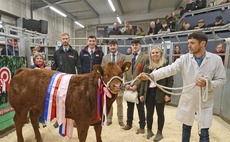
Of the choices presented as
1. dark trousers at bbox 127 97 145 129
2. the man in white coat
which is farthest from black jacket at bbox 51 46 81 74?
the man in white coat

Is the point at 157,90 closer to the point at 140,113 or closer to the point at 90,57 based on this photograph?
the point at 140,113

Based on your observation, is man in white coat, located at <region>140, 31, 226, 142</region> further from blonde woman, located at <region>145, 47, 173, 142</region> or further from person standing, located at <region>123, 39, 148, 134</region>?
person standing, located at <region>123, 39, 148, 134</region>

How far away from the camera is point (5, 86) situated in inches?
123

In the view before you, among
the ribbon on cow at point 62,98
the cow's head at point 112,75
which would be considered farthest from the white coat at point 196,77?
the ribbon on cow at point 62,98

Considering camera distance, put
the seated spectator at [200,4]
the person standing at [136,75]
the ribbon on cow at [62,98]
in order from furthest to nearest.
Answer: the seated spectator at [200,4] → the person standing at [136,75] → the ribbon on cow at [62,98]

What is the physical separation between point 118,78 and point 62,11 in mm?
13769

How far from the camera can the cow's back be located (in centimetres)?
238

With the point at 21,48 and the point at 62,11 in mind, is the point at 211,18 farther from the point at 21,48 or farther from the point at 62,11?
the point at 62,11

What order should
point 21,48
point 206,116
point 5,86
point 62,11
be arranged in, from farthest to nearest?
1. point 62,11
2. point 21,48
3. point 5,86
4. point 206,116

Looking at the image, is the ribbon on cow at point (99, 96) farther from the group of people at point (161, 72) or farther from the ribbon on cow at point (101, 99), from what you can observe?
the group of people at point (161, 72)

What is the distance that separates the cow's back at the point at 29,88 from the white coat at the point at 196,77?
1436 millimetres

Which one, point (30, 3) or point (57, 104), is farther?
point (30, 3)

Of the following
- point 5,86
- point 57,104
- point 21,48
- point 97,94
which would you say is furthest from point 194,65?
point 21,48

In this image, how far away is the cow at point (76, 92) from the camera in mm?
2066
